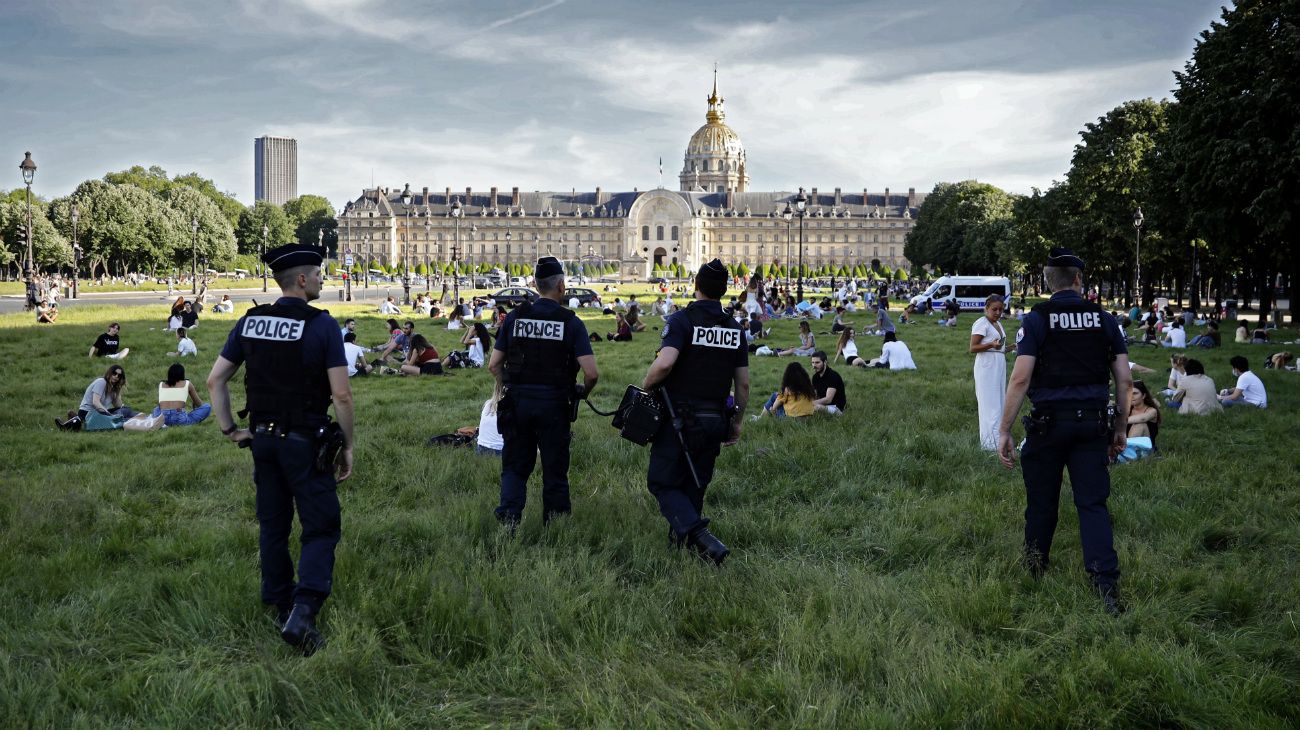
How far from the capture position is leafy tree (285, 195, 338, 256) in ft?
473

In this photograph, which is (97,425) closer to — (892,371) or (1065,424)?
(1065,424)

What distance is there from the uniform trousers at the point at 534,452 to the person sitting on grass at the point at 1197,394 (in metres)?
8.94

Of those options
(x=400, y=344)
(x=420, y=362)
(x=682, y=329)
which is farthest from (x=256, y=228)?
(x=682, y=329)

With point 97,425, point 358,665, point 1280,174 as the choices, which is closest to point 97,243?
point 97,425

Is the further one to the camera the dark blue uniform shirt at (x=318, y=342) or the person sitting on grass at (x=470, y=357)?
the person sitting on grass at (x=470, y=357)

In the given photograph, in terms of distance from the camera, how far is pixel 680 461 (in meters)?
5.88

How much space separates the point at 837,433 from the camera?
10.2 meters

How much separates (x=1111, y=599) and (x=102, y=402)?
10991mm

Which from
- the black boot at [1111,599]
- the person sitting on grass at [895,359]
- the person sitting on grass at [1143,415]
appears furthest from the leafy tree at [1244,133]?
the black boot at [1111,599]

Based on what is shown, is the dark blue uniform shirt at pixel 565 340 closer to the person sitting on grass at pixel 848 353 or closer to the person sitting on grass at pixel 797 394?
the person sitting on grass at pixel 797 394

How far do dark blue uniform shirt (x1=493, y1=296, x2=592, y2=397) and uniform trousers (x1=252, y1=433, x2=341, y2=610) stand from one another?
72.7 inches

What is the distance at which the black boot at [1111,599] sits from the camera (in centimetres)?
490

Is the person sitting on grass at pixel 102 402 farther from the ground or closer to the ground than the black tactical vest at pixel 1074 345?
closer to the ground

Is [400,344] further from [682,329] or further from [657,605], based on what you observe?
[657,605]
